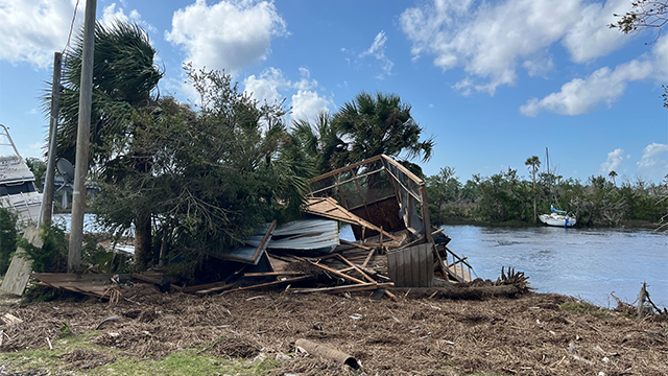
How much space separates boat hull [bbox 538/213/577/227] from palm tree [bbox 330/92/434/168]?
29.1 m

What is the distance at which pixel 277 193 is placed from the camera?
8.99 meters

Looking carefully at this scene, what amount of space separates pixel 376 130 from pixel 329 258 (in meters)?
8.27

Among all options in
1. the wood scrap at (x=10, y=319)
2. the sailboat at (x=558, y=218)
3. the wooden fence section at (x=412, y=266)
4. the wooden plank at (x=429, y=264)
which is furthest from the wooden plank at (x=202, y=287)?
the sailboat at (x=558, y=218)

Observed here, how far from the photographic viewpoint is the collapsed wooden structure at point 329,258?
25.9 feet

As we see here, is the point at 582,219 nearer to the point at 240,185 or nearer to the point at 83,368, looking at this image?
the point at 240,185

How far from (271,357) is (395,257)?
4.53 meters

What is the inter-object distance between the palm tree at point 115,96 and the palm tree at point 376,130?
27.8 feet

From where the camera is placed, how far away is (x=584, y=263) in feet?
60.5

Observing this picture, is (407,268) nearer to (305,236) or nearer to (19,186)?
(305,236)

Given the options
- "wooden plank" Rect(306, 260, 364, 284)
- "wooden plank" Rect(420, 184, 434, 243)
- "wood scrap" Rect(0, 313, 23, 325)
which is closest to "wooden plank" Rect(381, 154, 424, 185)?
"wooden plank" Rect(420, 184, 434, 243)

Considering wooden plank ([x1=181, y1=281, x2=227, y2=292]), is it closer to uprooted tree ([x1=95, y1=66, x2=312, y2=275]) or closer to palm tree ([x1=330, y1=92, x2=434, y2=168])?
uprooted tree ([x1=95, y1=66, x2=312, y2=275])

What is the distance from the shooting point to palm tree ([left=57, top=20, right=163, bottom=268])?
840cm

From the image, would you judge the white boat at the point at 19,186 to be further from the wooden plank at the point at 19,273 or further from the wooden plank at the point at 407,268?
the wooden plank at the point at 407,268

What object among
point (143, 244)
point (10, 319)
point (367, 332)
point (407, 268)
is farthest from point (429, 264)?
point (10, 319)
